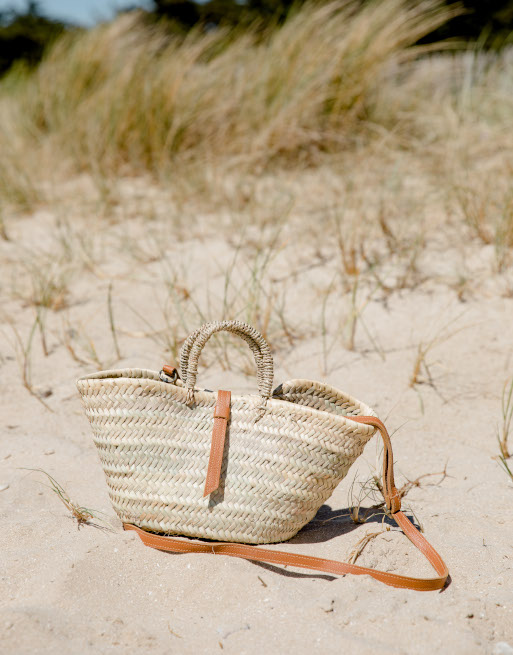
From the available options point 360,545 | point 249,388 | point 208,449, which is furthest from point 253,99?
point 360,545

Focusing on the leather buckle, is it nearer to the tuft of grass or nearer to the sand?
the sand

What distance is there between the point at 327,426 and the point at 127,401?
0.48 metres

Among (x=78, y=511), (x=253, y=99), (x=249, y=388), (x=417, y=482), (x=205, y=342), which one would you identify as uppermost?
(x=253, y=99)

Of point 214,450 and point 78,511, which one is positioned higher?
point 214,450

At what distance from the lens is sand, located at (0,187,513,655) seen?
133cm

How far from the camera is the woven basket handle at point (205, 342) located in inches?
61.2

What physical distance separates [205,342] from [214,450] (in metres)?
0.25

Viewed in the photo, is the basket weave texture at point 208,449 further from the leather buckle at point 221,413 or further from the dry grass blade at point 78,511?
the dry grass blade at point 78,511

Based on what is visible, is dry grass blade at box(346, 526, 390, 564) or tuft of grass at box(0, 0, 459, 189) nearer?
dry grass blade at box(346, 526, 390, 564)

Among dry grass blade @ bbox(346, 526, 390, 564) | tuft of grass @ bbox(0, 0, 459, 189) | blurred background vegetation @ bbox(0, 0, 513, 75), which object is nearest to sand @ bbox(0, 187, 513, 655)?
dry grass blade @ bbox(346, 526, 390, 564)

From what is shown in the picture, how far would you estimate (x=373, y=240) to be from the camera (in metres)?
3.09

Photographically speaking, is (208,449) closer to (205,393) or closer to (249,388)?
(205,393)

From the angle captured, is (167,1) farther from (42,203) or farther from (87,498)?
(87,498)

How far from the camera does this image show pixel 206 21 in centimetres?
1030
